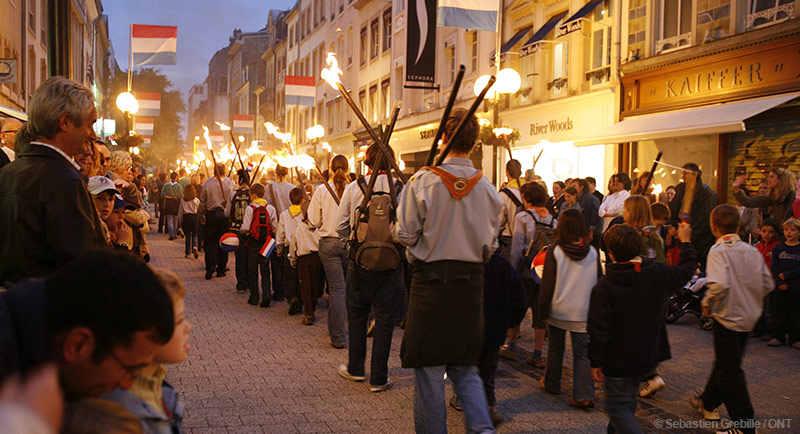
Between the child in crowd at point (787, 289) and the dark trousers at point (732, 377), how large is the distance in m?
3.74

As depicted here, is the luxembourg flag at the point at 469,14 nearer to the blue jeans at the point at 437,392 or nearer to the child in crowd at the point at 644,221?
the child in crowd at the point at 644,221

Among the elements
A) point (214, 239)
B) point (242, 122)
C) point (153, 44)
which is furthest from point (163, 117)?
point (214, 239)

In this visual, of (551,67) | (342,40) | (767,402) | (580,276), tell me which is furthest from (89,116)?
(342,40)

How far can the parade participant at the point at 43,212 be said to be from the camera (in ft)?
8.75

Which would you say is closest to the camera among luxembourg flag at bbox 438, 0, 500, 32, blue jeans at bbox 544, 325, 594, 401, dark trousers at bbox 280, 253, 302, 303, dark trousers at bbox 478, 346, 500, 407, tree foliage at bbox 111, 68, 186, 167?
dark trousers at bbox 478, 346, 500, 407

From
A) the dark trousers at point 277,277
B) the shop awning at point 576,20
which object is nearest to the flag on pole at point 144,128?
the shop awning at point 576,20

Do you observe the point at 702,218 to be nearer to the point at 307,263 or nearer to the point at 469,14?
the point at 307,263

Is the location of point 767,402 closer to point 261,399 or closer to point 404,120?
point 261,399

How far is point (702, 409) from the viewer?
5176 mm

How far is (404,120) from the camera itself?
31844 mm

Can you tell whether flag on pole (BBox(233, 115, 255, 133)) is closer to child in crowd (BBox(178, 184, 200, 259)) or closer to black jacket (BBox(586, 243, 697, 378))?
child in crowd (BBox(178, 184, 200, 259))

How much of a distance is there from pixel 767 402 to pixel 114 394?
5515 mm

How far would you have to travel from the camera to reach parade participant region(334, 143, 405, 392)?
563 centimetres

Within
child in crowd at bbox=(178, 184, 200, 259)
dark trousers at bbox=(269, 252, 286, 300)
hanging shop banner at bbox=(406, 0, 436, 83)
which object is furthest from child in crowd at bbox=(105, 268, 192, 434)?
hanging shop banner at bbox=(406, 0, 436, 83)
